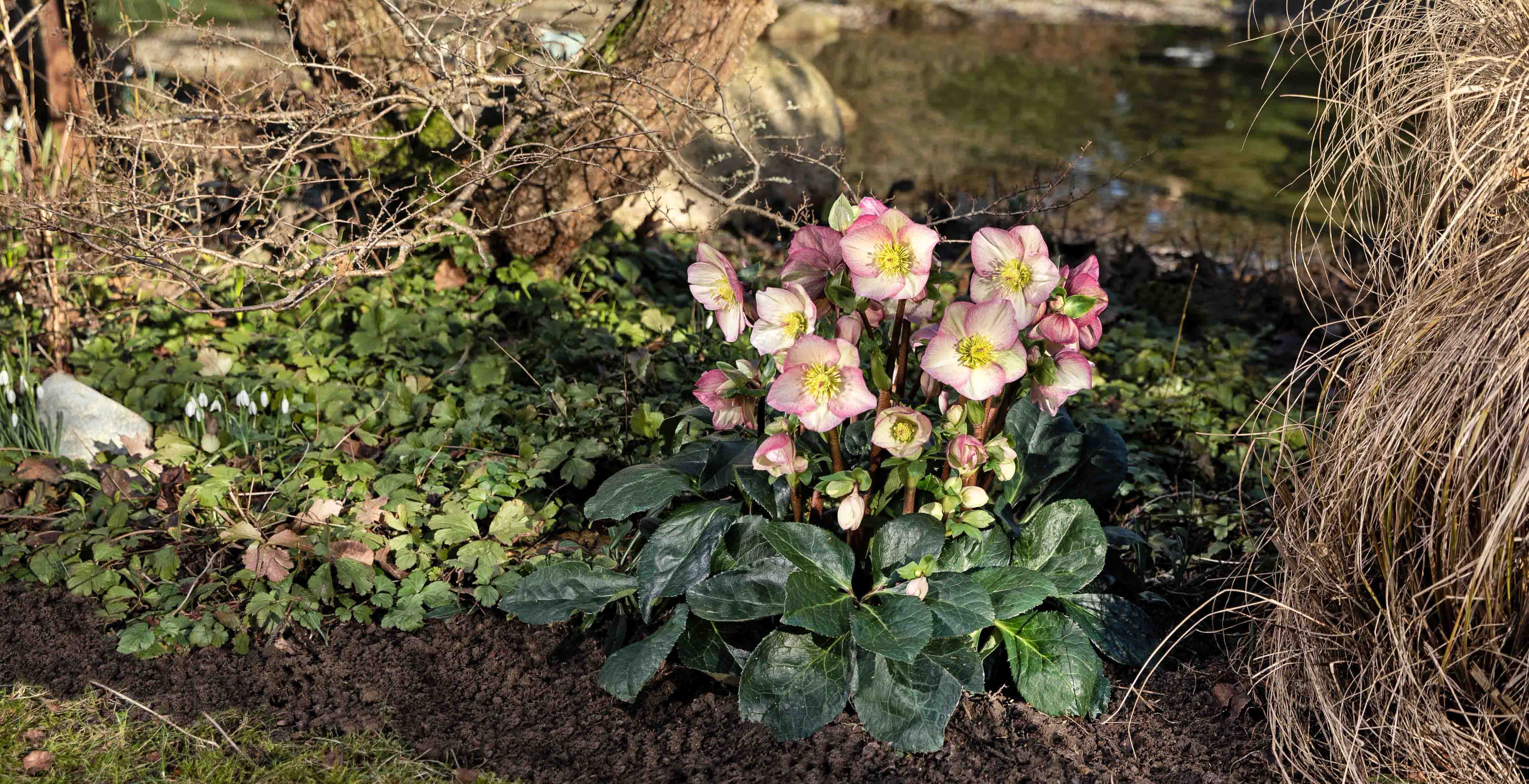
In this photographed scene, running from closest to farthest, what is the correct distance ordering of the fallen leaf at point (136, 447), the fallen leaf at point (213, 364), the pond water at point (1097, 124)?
the fallen leaf at point (136, 447), the fallen leaf at point (213, 364), the pond water at point (1097, 124)

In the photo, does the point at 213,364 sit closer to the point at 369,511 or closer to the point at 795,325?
the point at 369,511

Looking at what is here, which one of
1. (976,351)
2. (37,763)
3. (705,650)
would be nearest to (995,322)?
(976,351)

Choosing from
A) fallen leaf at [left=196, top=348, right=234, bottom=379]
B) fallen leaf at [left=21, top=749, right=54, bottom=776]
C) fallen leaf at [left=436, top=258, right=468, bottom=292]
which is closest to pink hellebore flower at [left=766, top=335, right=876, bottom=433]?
fallen leaf at [left=21, top=749, right=54, bottom=776]

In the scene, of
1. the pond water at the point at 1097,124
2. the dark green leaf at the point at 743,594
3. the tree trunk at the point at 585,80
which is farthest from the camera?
the pond water at the point at 1097,124

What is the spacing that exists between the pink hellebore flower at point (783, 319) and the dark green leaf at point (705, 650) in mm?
610

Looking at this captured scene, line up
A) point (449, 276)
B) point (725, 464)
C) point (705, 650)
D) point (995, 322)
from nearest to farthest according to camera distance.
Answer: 1. point (995, 322)
2. point (705, 650)
3. point (725, 464)
4. point (449, 276)

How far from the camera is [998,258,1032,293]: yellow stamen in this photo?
2184 mm

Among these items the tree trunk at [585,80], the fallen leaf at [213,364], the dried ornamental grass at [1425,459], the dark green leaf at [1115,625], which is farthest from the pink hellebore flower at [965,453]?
the fallen leaf at [213,364]

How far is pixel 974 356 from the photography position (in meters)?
2.13

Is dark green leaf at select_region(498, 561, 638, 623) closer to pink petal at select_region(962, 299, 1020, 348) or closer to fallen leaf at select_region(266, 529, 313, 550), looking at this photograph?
fallen leaf at select_region(266, 529, 313, 550)

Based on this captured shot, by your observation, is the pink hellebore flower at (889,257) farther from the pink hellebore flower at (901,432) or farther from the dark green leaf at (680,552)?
the dark green leaf at (680,552)

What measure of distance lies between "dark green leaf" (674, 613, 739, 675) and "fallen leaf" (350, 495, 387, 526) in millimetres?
1002

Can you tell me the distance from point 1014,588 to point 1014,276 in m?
0.62

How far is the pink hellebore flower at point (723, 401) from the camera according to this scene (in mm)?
2305
